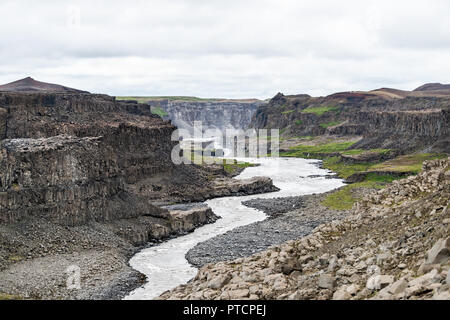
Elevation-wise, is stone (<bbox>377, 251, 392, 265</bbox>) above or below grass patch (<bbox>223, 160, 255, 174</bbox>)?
above

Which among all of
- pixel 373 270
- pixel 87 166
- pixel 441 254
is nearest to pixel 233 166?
pixel 87 166

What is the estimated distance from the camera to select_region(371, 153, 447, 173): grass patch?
135350 millimetres

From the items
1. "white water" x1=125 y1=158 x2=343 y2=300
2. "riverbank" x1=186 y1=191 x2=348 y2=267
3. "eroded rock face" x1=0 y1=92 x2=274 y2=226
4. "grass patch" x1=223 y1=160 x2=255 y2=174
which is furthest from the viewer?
"grass patch" x1=223 y1=160 x2=255 y2=174

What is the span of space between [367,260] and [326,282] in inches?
130

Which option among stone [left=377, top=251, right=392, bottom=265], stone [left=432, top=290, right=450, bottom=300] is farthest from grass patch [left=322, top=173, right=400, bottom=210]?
stone [left=432, top=290, right=450, bottom=300]

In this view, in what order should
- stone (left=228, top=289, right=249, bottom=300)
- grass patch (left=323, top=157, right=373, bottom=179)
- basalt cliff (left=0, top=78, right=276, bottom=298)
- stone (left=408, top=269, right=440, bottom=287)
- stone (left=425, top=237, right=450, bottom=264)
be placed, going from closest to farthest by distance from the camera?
stone (left=408, top=269, right=440, bottom=287), stone (left=425, top=237, right=450, bottom=264), stone (left=228, top=289, right=249, bottom=300), basalt cliff (left=0, top=78, right=276, bottom=298), grass patch (left=323, top=157, right=373, bottom=179)

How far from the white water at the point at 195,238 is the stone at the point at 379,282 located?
27.6m

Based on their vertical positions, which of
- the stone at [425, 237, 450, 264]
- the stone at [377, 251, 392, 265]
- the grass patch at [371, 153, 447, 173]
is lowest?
the grass patch at [371, 153, 447, 173]

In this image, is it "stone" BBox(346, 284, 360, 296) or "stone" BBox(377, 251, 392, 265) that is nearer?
"stone" BBox(346, 284, 360, 296)

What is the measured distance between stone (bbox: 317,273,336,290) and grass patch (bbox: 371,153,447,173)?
106784 millimetres

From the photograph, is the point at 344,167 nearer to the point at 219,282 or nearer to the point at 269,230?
the point at 269,230

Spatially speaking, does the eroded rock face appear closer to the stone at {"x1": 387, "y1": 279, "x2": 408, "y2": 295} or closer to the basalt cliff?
the basalt cliff
